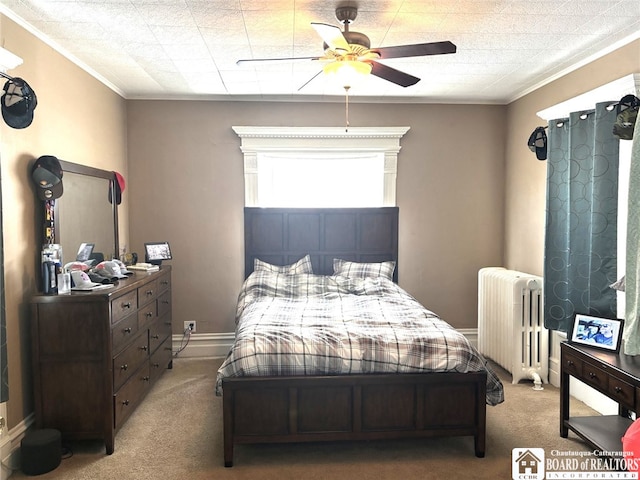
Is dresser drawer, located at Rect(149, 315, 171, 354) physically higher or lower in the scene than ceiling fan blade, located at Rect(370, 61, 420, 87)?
lower

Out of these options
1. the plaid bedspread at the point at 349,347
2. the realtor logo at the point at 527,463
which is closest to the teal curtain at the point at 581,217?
the realtor logo at the point at 527,463

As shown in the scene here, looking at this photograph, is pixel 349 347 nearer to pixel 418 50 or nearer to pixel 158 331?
pixel 418 50

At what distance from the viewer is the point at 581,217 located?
11.4 feet

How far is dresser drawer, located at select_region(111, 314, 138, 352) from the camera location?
2.93 m

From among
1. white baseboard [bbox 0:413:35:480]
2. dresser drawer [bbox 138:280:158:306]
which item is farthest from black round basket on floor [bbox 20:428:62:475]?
dresser drawer [bbox 138:280:158:306]

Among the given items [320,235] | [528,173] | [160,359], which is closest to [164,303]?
[160,359]

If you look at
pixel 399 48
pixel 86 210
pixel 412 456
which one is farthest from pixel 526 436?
pixel 86 210

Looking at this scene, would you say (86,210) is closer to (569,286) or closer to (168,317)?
→ (168,317)

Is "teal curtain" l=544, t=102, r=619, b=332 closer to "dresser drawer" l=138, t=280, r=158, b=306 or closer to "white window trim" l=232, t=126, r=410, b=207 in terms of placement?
"white window trim" l=232, t=126, r=410, b=207

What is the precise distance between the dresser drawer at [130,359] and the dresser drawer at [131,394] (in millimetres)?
45

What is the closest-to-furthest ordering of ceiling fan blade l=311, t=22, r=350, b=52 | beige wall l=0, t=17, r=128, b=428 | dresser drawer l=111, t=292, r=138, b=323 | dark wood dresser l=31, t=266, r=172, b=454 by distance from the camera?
ceiling fan blade l=311, t=22, r=350, b=52 < beige wall l=0, t=17, r=128, b=428 < dark wood dresser l=31, t=266, r=172, b=454 < dresser drawer l=111, t=292, r=138, b=323

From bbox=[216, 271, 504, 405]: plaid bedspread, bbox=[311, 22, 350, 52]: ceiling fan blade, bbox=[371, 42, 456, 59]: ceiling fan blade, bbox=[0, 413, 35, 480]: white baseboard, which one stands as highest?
bbox=[311, 22, 350, 52]: ceiling fan blade

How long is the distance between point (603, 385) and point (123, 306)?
2872mm

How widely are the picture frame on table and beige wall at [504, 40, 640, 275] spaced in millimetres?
1231
